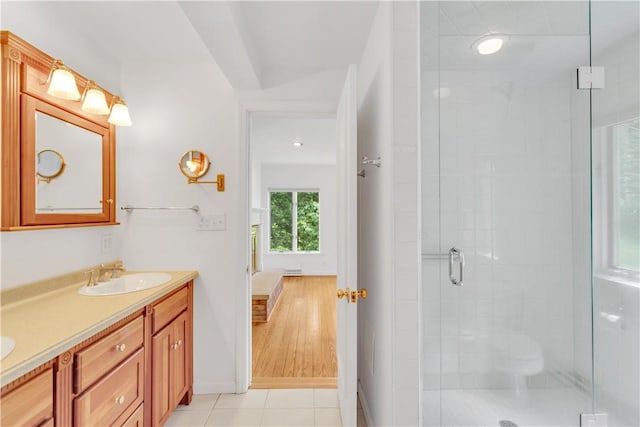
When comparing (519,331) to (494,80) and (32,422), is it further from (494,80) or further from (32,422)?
(32,422)

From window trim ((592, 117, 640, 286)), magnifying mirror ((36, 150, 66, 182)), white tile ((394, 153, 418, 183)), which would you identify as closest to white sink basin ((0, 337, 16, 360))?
magnifying mirror ((36, 150, 66, 182))

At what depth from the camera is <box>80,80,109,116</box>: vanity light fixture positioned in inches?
64.9

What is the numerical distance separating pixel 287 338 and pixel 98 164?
2267mm

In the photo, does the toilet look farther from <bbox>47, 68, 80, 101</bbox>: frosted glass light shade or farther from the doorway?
<bbox>47, 68, 80, 101</bbox>: frosted glass light shade

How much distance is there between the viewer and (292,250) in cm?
637

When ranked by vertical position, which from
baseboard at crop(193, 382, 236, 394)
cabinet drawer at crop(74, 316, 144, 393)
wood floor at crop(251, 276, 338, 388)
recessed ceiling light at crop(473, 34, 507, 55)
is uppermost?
recessed ceiling light at crop(473, 34, 507, 55)

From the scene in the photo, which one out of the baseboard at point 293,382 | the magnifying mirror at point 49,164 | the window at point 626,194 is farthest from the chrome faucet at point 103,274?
the window at point 626,194

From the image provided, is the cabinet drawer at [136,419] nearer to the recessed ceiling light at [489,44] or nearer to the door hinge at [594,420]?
the door hinge at [594,420]

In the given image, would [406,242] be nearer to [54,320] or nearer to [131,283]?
[54,320]

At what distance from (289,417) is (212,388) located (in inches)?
24.7

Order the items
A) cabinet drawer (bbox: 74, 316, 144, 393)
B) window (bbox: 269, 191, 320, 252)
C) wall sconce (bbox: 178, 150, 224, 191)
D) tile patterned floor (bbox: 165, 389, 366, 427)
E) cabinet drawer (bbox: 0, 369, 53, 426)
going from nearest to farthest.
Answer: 1. cabinet drawer (bbox: 0, 369, 53, 426)
2. cabinet drawer (bbox: 74, 316, 144, 393)
3. tile patterned floor (bbox: 165, 389, 366, 427)
4. wall sconce (bbox: 178, 150, 224, 191)
5. window (bbox: 269, 191, 320, 252)

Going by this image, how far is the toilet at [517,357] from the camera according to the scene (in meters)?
1.76

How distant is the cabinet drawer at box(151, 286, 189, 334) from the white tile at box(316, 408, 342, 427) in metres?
1.09

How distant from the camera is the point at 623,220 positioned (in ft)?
4.64
